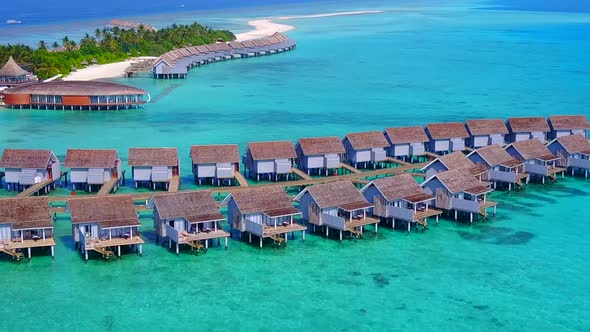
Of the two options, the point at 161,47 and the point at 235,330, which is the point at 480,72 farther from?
the point at 235,330

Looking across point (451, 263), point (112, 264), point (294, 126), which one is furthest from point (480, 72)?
point (112, 264)

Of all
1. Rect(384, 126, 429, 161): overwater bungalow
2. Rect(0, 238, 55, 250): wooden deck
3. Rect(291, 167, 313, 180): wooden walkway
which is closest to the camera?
Rect(0, 238, 55, 250): wooden deck

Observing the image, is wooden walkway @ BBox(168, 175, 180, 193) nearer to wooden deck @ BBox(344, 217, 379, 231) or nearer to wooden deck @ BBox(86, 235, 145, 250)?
wooden deck @ BBox(86, 235, 145, 250)

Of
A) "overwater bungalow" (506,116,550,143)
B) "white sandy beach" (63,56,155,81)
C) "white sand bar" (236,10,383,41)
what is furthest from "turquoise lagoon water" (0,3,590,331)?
"white sand bar" (236,10,383,41)

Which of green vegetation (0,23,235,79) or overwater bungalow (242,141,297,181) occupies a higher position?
green vegetation (0,23,235,79)

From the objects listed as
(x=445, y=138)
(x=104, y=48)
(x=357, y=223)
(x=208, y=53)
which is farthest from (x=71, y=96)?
(x=208, y=53)
